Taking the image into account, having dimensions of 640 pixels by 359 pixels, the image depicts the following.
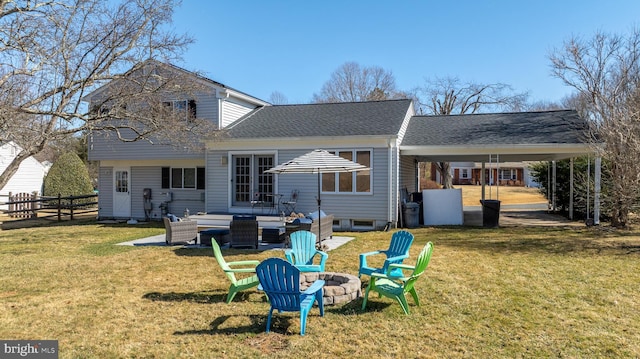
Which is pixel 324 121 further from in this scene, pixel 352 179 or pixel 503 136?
pixel 503 136

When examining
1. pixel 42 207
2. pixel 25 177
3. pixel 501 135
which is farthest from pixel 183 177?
pixel 25 177

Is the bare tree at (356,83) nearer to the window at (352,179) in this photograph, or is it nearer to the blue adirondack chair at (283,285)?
the window at (352,179)

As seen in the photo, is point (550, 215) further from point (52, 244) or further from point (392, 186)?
point (52, 244)

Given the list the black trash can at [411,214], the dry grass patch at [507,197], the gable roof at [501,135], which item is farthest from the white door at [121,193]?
the dry grass patch at [507,197]

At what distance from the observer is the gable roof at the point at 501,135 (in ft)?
45.1

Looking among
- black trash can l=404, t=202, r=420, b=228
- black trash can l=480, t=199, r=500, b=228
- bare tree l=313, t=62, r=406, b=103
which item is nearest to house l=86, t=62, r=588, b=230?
black trash can l=404, t=202, r=420, b=228

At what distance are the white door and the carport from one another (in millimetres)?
11922

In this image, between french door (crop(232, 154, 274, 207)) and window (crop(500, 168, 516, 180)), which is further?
window (crop(500, 168, 516, 180))

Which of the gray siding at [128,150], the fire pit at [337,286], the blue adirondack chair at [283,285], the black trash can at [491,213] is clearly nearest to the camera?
the blue adirondack chair at [283,285]

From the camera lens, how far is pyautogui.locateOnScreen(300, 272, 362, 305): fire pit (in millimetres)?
5949

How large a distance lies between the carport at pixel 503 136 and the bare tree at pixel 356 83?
2319 cm

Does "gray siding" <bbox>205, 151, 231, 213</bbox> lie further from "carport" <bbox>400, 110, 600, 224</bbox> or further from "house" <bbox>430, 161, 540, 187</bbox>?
"house" <bbox>430, 161, 540, 187</bbox>

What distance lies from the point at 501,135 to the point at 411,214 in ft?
13.6

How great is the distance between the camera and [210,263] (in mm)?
8938
